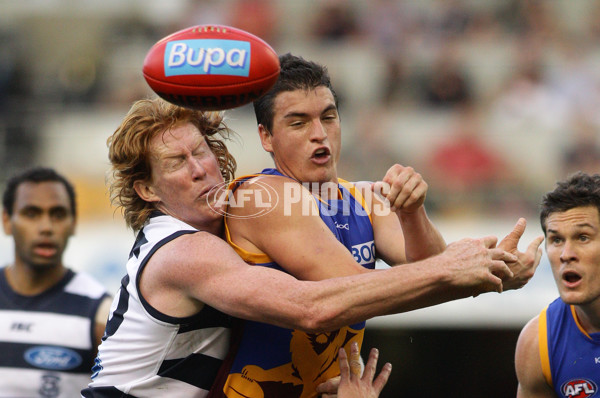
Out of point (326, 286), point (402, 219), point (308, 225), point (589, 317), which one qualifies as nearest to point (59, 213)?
point (308, 225)

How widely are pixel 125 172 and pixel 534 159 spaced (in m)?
7.28

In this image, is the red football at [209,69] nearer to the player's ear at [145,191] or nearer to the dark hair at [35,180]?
the player's ear at [145,191]

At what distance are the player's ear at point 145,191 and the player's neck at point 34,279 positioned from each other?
2.18m

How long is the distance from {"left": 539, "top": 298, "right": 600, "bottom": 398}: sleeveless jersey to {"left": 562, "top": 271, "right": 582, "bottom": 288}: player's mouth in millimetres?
329

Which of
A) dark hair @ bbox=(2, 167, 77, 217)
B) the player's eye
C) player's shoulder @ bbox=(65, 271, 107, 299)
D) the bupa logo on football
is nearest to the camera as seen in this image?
the bupa logo on football

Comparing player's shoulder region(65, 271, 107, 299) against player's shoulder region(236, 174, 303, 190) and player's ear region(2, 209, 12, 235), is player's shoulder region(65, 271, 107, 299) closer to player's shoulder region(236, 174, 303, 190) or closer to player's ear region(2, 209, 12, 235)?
player's ear region(2, 209, 12, 235)

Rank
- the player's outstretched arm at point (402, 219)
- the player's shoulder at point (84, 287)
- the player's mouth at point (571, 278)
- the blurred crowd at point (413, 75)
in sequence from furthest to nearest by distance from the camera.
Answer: the blurred crowd at point (413, 75) < the player's shoulder at point (84, 287) < the player's mouth at point (571, 278) < the player's outstretched arm at point (402, 219)

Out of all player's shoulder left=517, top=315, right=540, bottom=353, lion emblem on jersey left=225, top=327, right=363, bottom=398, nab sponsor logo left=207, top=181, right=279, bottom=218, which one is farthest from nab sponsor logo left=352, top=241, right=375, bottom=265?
player's shoulder left=517, top=315, right=540, bottom=353

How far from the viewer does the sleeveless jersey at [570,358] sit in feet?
16.2

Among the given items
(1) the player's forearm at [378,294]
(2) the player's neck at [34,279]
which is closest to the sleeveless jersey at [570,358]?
(1) the player's forearm at [378,294]

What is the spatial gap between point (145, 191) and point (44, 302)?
2.20m

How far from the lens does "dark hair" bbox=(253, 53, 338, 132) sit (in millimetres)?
4492

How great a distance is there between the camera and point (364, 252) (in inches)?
177

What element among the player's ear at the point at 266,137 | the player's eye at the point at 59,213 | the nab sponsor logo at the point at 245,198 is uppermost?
the player's eye at the point at 59,213
